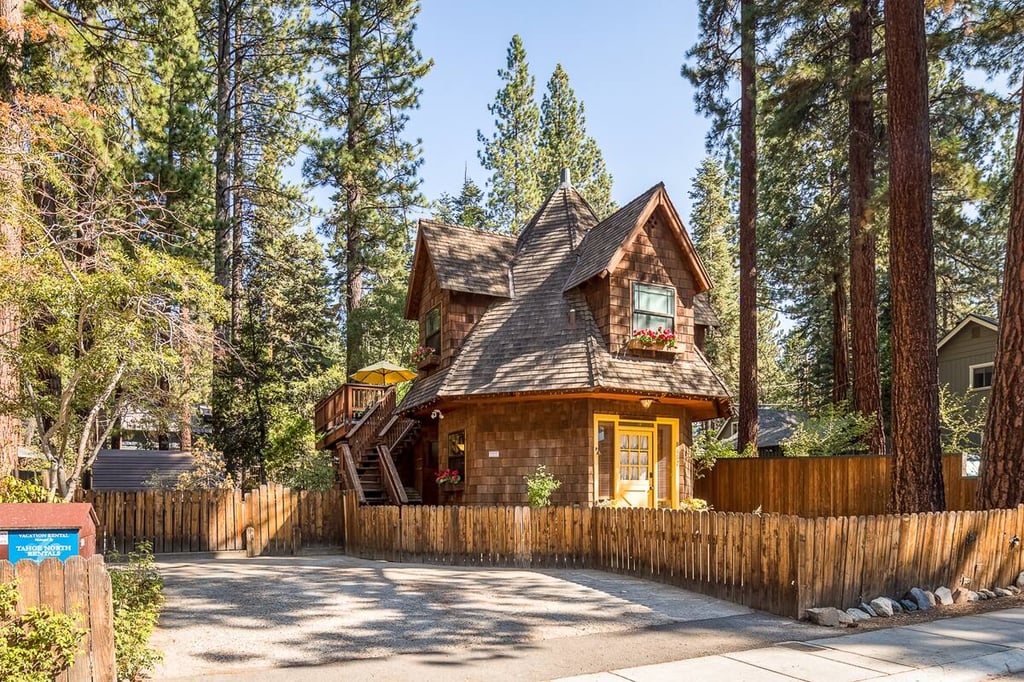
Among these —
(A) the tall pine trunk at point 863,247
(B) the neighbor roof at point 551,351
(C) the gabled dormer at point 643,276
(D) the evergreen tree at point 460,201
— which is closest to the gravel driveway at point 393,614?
(B) the neighbor roof at point 551,351

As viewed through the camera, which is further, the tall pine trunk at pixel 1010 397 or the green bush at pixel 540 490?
the green bush at pixel 540 490

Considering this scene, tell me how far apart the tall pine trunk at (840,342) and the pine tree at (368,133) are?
1666cm

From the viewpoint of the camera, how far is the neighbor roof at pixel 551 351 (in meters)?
16.0

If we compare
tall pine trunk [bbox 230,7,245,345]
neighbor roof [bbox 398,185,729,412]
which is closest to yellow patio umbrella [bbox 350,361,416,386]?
neighbor roof [bbox 398,185,729,412]

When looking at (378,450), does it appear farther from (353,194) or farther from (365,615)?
(353,194)

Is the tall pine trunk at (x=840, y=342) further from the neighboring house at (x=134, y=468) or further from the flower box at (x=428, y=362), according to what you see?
the neighboring house at (x=134, y=468)

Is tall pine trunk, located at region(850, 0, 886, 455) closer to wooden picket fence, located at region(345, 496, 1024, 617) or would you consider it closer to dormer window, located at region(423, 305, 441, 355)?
wooden picket fence, located at region(345, 496, 1024, 617)

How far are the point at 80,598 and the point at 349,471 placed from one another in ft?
44.6

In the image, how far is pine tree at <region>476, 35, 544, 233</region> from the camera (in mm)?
39812

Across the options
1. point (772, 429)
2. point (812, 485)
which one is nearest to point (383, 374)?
point (812, 485)

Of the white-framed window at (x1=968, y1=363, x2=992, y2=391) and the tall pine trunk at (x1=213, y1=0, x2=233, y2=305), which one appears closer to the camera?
the tall pine trunk at (x1=213, y1=0, x2=233, y2=305)

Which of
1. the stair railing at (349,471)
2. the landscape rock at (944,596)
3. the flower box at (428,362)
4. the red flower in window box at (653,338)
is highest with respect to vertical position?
the red flower in window box at (653,338)

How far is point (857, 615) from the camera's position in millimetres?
8984

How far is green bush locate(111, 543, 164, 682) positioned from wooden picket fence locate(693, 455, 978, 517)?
14813mm
